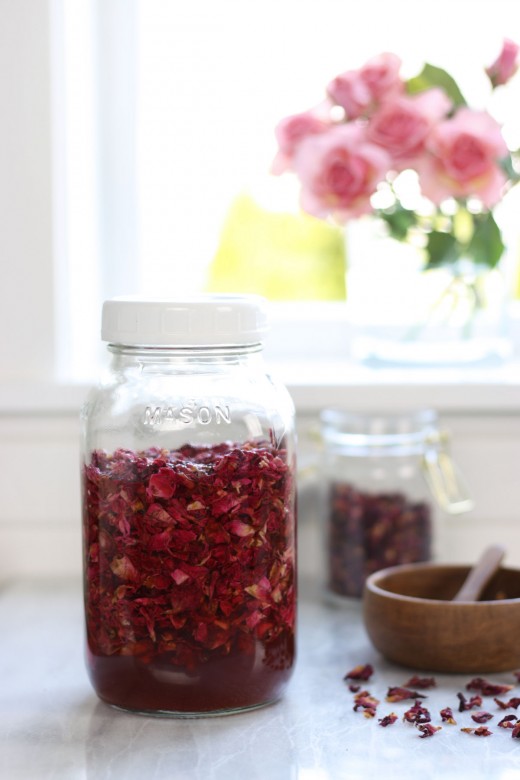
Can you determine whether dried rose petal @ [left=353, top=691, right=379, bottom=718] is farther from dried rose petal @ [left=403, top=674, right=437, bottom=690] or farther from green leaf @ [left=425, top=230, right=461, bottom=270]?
green leaf @ [left=425, top=230, right=461, bottom=270]

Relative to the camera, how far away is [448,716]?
836 mm

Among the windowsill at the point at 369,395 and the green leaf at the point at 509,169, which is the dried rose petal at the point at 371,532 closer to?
the windowsill at the point at 369,395

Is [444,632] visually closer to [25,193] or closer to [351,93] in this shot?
[351,93]

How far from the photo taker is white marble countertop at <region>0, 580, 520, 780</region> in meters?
0.75

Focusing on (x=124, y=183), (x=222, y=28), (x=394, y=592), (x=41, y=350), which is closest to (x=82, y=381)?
(x=41, y=350)

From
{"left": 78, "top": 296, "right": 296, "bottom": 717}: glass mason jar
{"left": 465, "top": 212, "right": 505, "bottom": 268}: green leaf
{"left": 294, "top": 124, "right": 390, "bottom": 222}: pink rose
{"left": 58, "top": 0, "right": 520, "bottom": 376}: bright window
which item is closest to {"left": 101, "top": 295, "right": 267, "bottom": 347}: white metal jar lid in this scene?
{"left": 78, "top": 296, "right": 296, "bottom": 717}: glass mason jar

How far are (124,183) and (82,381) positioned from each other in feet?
1.12

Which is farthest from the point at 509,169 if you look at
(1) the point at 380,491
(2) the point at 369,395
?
(1) the point at 380,491

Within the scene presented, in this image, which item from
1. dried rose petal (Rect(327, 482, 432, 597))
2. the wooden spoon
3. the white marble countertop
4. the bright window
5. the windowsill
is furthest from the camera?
the bright window

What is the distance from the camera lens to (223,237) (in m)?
1.56

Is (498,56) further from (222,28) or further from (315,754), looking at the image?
(315,754)

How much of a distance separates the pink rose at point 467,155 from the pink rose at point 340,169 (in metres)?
0.06

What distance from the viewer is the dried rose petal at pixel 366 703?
853 mm

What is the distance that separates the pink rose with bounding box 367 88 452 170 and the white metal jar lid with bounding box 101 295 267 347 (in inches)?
16.2
